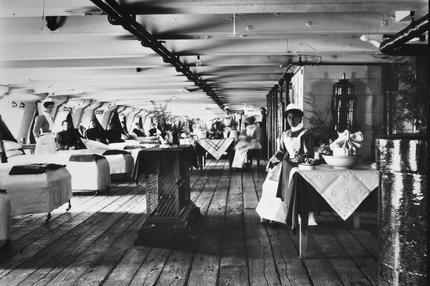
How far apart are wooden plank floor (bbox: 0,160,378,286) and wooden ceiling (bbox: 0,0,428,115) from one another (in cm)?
245

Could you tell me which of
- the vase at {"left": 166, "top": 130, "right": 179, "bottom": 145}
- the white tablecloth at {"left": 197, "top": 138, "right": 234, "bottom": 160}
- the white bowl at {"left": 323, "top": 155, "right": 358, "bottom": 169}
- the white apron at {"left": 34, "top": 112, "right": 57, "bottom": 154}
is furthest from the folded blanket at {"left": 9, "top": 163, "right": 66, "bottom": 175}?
the white tablecloth at {"left": 197, "top": 138, "right": 234, "bottom": 160}

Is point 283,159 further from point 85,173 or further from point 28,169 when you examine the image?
point 85,173

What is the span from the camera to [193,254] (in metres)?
3.72

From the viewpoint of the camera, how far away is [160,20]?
5270mm

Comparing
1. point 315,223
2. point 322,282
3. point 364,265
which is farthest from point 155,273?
point 315,223

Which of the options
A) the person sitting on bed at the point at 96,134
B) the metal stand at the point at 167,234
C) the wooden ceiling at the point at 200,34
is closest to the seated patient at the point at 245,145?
the wooden ceiling at the point at 200,34

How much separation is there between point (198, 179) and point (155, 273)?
19.3 feet

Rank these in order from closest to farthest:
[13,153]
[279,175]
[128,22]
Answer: [128,22] → [279,175] → [13,153]

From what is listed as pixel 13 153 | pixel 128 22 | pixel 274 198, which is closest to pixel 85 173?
pixel 13 153

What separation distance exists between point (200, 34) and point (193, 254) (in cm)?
293

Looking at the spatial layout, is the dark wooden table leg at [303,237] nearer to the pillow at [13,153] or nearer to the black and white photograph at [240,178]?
the black and white photograph at [240,178]

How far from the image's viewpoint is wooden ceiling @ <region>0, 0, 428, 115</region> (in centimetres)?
420

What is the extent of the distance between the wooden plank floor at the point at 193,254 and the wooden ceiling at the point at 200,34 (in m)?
2.45

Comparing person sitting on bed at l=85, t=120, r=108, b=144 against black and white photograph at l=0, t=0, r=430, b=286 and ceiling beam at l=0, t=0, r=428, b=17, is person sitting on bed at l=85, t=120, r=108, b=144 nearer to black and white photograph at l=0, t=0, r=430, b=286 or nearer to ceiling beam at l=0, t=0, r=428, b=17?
black and white photograph at l=0, t=0, r=430, b=286
